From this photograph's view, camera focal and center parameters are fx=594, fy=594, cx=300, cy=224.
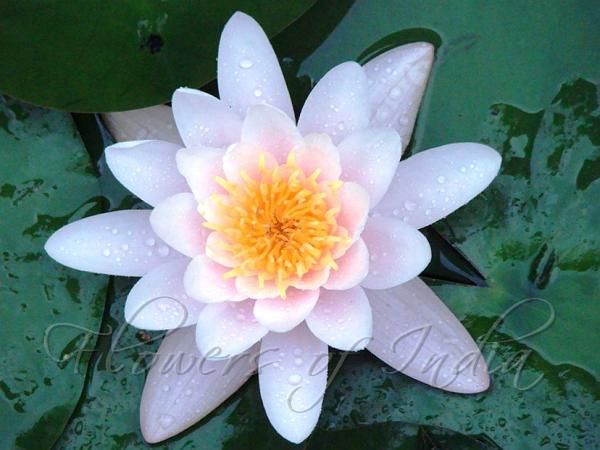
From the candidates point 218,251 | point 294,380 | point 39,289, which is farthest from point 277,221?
point 39,289

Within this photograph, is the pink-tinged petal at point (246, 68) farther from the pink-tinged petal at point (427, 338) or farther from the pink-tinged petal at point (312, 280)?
the pink-tinged petal at point (427, 338)

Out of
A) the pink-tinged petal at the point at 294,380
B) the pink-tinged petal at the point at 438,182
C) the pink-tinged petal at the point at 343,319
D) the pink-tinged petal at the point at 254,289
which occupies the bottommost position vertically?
the pink-tinged petal at the point at 294,380

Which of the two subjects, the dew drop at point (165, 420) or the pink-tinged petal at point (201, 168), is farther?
the dew drop at point (165, 420)

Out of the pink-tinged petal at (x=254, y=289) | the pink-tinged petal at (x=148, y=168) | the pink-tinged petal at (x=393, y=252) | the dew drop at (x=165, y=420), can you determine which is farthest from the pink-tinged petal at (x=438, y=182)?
the dew drop at (x=165, y=420)

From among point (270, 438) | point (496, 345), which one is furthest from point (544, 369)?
point (270, 438)

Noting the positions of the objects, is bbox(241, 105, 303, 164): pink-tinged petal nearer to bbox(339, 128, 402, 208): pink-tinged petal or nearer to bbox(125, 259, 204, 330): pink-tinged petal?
bbox(339, 128, 402, 208): pink-tinged petal

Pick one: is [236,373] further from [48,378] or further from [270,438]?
[48,378]

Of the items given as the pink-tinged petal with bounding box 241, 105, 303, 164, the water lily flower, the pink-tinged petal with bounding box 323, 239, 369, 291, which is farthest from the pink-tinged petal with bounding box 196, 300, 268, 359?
the pink-tinged petal with bounding box 241, 105, 303, 164
